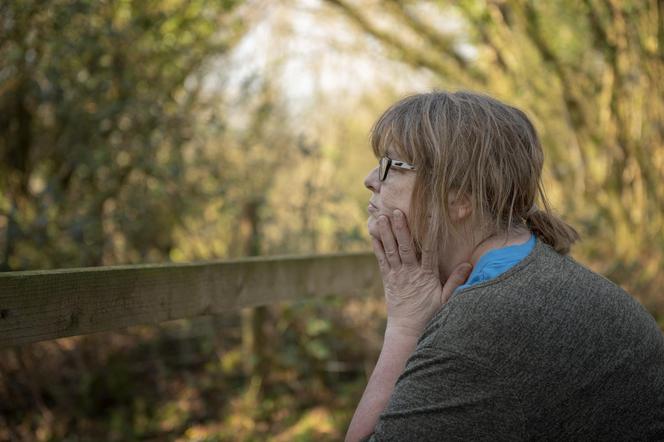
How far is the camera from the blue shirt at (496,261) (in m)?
1.59

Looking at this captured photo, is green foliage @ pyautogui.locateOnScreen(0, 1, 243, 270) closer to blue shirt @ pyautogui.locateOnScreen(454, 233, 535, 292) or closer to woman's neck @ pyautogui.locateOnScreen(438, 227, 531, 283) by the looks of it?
woman's neck @ pyautogui.locateOnScreen(438, 227, 531, 283)

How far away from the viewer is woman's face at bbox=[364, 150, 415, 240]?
1741 millimetres

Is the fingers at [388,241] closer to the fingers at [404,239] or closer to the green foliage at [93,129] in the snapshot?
the fingers at [404,239]

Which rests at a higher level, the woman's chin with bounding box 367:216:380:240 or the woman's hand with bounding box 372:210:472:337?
the woman's chin with bounding box 367:216:380:240

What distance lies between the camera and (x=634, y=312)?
1598 millimetres

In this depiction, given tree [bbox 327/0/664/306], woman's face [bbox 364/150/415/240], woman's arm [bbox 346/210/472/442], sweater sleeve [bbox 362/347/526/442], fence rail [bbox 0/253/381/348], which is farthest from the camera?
tree [bbox 327/0/664/306]

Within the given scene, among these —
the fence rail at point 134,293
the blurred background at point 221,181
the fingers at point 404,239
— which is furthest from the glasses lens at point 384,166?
the blurred background at point 221,181

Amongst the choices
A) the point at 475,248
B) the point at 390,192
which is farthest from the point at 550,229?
the point at 390,192

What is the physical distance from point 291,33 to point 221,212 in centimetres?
254

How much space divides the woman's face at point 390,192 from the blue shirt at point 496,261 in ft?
0.78

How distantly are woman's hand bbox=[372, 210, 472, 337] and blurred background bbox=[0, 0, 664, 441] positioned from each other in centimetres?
198

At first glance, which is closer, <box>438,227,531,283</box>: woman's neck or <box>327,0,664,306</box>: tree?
<box>438,227,531,283</box>: woman's neck

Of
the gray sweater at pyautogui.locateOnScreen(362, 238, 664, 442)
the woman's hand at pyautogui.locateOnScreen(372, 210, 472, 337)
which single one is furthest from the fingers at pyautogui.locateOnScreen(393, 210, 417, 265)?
the gray sweater at pyautogui.locateOnScreen(362, 238, 664, 442)

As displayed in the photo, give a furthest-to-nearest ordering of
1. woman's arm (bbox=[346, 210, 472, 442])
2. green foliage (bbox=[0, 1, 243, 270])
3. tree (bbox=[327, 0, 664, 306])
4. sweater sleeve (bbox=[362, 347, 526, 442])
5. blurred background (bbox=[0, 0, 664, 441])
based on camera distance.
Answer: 1. tree (bbox=[327, 0, 664, 306])
2. blurred background (bbox=[0, 0, 664, 441])
3. green foliage (bbox=[0, 1, 243, 270])
4. woman's arm (bbox=[346, 210, 472, 442])
5. sweater sleeve (bbox=[362, 347, 526, 442])
